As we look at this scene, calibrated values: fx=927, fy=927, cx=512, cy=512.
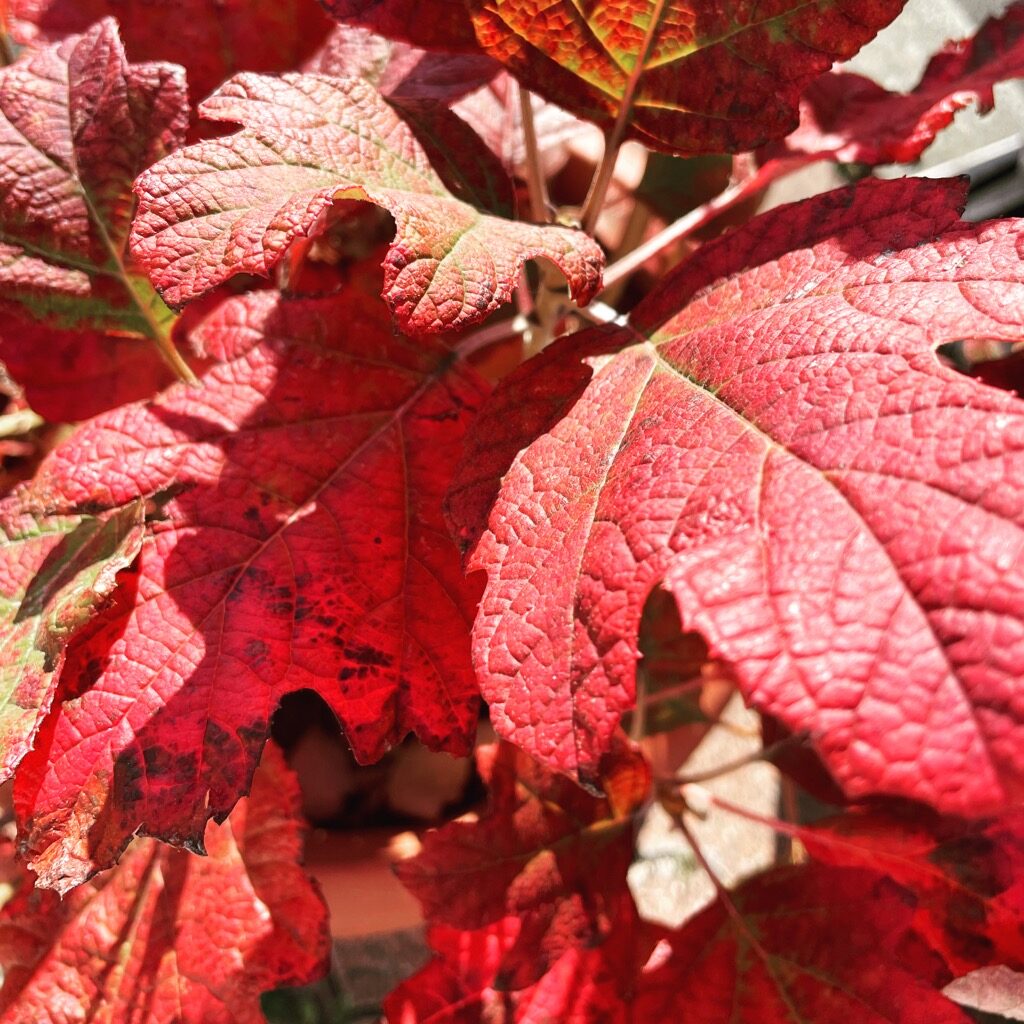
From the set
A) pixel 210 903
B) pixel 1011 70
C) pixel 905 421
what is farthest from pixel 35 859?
pixel 1011 70

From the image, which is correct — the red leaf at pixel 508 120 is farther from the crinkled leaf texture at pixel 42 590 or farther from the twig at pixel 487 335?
the crinkled leaf texture at pixel 42 590

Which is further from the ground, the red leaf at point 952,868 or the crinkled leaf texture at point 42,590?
the crinkled leaf texture at point 42,590

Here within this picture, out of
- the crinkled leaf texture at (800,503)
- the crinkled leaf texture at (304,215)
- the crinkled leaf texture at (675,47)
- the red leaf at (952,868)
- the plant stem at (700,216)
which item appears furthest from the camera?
the plant stem at (700,216)

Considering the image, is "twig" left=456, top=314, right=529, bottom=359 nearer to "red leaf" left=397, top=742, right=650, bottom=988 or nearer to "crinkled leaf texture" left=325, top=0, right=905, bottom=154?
"crinkled leaf texture" left=325, top=0, right=905, bottom=154

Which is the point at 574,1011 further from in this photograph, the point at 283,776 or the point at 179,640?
the point at 179,640

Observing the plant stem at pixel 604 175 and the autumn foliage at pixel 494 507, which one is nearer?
the autumn foliage at pixel 494 507

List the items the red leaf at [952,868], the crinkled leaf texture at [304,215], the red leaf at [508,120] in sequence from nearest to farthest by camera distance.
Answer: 1. the crinkled leaf texture at [304,215]
2. the red leaf at [952,868]
3. the red leaf at [508,120]

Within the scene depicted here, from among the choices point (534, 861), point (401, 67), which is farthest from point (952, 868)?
point (401, 67)

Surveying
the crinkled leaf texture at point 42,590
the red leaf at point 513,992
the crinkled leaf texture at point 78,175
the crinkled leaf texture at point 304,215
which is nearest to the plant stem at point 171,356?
the crinkled leaf texture at point 78,175
